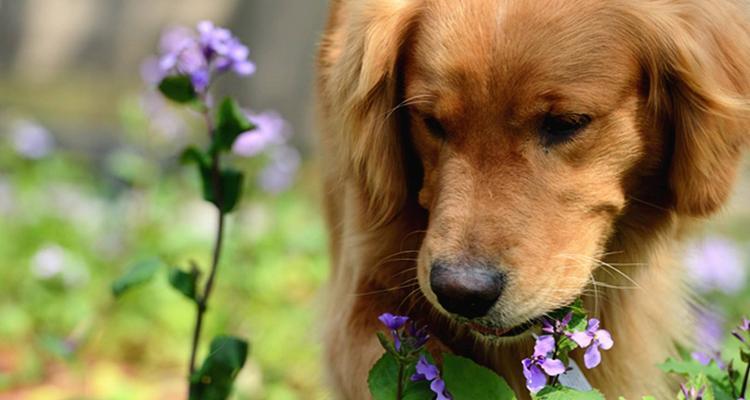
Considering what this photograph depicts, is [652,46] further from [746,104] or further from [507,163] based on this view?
[507,163]

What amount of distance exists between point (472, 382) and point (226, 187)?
93 centimetres

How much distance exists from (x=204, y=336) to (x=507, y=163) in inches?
90.9

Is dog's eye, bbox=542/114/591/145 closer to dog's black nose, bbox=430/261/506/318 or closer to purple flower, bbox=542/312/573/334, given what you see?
dog's black nose, bbox=430/261/506/318

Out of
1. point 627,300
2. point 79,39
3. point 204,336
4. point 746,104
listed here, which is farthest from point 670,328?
point 79,39

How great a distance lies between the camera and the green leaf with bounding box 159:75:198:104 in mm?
2742

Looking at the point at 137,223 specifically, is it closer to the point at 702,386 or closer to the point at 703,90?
the point at 703,90

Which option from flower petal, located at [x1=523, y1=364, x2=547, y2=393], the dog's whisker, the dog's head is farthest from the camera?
the dog's whisker

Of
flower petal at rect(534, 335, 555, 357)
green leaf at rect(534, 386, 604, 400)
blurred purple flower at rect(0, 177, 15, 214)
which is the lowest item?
blurred purple flower at rect(0, 177, 15, 214)

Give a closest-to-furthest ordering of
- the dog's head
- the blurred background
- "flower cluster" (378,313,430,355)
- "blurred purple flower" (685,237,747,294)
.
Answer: "flower cluster" (378,313,430,355) → the dog's head → the blurred background → "blurred purple flower" (685,237,747,294)

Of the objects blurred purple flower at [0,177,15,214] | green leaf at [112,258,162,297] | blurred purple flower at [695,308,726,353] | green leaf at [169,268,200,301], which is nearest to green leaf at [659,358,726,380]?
blurred purple flower at [695,308,726,353]

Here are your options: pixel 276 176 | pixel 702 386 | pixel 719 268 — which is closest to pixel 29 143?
pixel 276 176

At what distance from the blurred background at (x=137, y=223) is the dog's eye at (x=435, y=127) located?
0.79 m

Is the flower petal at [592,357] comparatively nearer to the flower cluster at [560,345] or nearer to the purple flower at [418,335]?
the flower cluster at [560,345]

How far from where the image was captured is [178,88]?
2754 mm
